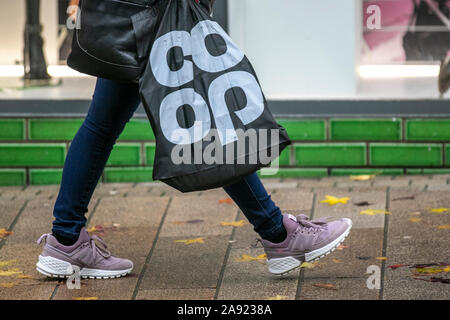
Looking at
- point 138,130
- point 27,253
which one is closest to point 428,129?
point 138,130

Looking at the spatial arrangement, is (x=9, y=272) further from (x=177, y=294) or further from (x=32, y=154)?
(x=32, y=154)

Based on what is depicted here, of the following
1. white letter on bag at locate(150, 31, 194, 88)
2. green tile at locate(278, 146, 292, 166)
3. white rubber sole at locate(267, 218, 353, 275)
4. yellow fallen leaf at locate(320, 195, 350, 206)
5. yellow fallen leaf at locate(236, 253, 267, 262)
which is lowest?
yellow fallen leaf at locate(320, 195, 350, 206)

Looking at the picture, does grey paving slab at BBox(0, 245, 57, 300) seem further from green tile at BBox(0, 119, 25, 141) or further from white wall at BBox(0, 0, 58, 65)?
white wall at BBox(0, 0, 58, 65)

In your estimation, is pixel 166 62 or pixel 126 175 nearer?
pixel 166 62

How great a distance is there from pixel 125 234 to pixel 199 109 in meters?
1.22

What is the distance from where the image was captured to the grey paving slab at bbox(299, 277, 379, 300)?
11.2ft

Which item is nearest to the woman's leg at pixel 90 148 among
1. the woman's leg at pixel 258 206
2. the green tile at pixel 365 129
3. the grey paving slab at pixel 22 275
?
the grey paving slab at pixel 22 275

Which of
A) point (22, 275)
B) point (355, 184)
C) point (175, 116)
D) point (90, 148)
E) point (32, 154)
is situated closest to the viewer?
point (175, 116)

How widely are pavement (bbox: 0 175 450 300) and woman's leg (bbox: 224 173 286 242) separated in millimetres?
172

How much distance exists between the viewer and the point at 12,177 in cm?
525

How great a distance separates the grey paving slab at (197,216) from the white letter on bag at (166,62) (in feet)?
3.82

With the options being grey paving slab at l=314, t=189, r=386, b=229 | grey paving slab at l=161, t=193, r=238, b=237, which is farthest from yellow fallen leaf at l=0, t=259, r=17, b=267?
grey paving slab at l=314, t=189, r=386, b=229

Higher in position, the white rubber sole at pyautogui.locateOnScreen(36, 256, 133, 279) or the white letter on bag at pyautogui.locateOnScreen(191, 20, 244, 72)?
the white letter on bag at pyautogui.locateOnScreen(191, 20, 244, 72)

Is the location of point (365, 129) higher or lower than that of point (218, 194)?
higher
